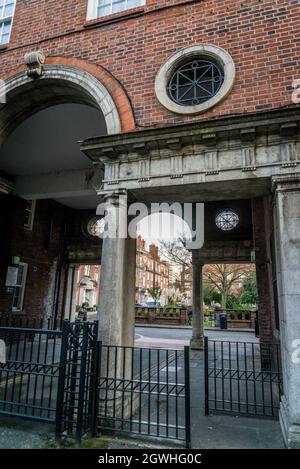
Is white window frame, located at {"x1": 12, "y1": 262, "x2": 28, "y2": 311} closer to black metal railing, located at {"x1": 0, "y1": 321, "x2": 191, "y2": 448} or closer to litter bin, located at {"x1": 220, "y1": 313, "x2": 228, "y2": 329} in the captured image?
black metal railing, located at {"x1": 0, "y1": 321, "x2": 191, "y2": 448}

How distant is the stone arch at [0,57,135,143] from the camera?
5.73m

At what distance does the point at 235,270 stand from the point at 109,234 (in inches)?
825

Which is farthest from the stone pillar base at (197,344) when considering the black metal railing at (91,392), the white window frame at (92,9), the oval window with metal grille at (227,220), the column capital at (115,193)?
the white window frame at (92,9)

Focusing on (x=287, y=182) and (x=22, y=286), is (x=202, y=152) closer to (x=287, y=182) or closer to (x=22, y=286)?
(x=287, y=182)

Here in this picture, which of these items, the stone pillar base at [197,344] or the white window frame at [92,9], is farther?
the stone pillar base at [197,344]

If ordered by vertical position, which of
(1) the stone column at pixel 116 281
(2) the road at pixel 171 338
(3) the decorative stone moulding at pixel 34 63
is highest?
(3) the decorative stone moulding at pixel 34 63

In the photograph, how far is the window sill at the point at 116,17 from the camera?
20.6ft

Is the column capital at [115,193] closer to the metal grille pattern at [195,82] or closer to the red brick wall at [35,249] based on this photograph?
the metal grille pattern at [195,82]

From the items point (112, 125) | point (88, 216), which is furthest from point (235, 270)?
point (112, 125)

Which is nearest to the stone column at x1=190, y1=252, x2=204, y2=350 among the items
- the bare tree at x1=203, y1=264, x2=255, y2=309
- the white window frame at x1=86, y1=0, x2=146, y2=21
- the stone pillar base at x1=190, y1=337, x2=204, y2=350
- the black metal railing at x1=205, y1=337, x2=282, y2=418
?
the stone pillar base at x1=190, y1=337, x2=204, y2=350

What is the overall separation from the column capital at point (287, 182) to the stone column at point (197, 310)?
846 centimetres

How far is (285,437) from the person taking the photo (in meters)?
3.94

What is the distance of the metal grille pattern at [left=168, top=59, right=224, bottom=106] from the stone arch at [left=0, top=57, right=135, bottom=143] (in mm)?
953

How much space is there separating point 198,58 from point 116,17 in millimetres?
2175
